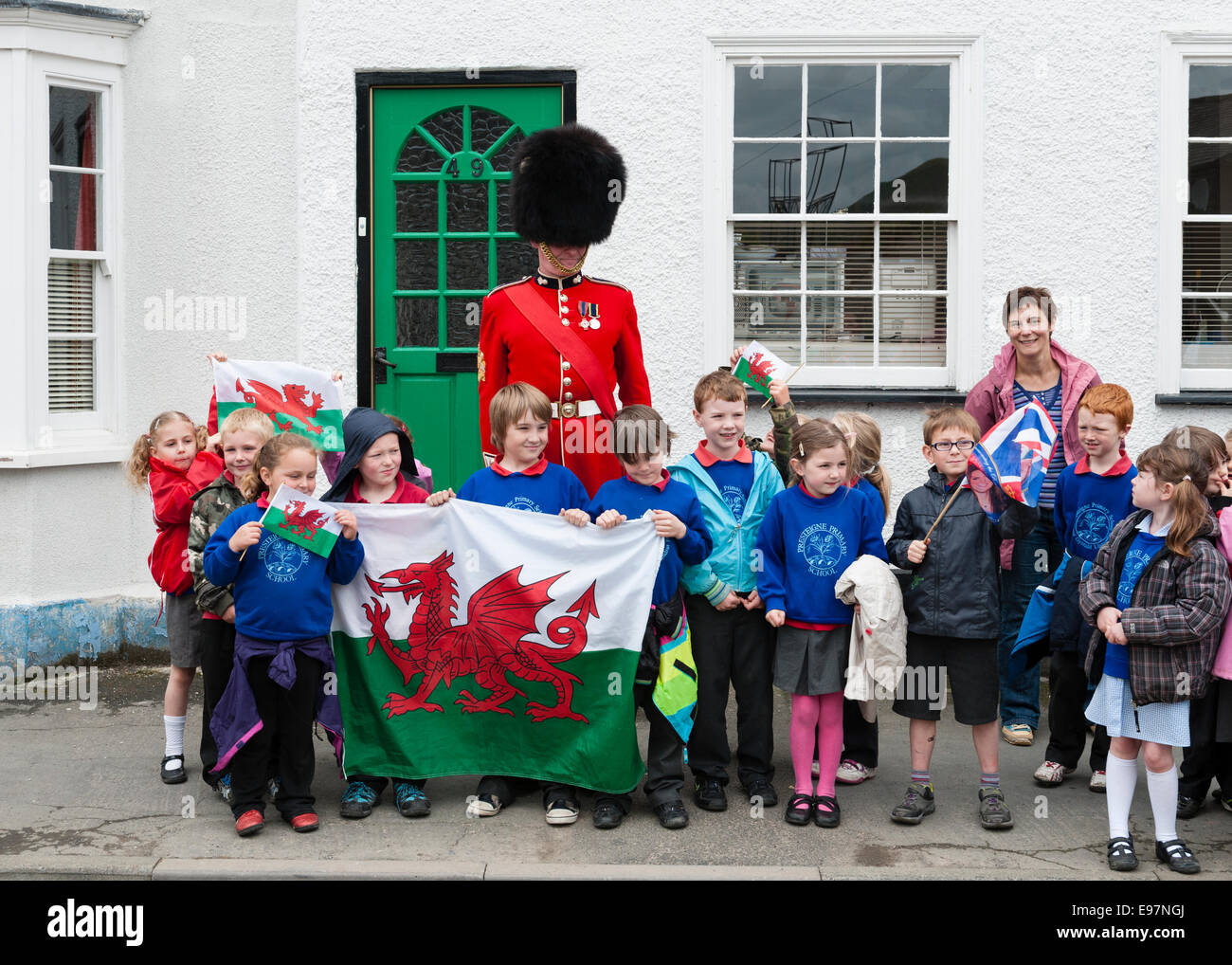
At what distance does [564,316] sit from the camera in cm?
553

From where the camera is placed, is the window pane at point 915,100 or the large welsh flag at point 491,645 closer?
the large welsh flag at point 491,645

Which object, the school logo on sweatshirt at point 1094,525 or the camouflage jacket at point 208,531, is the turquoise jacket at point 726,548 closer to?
the school logo on sweatshirt at point 1094,525

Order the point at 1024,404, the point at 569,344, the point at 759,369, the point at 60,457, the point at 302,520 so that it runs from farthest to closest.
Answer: the point at 60,457 < the point at 1024,404 < the point at 569,344 < the point at 759,369 < the point at 302,520

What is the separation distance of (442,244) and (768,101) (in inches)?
77.6

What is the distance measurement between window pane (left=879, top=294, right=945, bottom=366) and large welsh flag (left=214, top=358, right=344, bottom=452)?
3.32 meters

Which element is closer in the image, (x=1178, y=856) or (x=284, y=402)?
(x=1178, y=856)

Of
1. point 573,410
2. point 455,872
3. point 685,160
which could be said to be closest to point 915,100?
point 685,160

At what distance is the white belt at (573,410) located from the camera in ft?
18.1

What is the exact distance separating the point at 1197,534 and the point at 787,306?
3369 millimetres

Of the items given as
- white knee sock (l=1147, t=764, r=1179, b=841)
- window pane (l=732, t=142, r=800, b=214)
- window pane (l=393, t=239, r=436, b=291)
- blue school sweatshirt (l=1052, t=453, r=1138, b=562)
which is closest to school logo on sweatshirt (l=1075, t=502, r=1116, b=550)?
blue school sweatshirt (l=1052, t=453, r=1138, b=562)

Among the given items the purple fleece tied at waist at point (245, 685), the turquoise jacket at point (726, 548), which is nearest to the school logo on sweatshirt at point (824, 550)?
the turquoise jacket at point (726, 548)

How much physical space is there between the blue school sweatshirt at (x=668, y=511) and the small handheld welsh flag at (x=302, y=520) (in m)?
1.00

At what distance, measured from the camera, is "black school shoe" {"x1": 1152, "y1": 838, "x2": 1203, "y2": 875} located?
4.54 metres

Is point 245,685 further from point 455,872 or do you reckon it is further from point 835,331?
point 835,331
